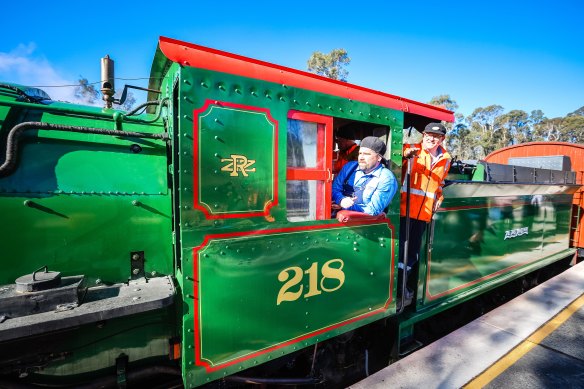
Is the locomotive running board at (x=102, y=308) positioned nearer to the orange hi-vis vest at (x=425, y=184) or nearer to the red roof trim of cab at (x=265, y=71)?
the red roof trim of cab at (x=265, y=71)

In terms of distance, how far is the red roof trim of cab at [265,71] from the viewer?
1.71 m

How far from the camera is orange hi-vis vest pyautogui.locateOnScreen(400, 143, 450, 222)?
2.85m

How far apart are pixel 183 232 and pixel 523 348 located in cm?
341

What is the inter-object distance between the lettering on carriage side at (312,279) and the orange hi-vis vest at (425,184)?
111cm

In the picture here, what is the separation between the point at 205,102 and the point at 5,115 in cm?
121

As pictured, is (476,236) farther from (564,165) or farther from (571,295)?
(564,165)

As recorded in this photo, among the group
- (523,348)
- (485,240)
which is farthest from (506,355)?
(485,240)

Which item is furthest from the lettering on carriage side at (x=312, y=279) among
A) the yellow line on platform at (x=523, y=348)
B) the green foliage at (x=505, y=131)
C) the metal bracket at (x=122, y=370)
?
the green foliage at (x=505, y=131)

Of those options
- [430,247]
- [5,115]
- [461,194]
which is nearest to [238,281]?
[5,115]

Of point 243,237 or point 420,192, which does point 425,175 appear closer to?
point 420,192

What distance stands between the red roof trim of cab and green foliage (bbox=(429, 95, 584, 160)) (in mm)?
46398

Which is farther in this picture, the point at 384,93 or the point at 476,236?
the point at 476,236

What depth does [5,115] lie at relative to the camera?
1757mm

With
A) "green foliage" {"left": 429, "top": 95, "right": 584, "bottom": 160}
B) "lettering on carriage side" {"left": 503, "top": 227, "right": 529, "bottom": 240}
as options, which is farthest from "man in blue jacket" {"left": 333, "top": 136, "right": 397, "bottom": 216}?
"green foliage" {"left": 429, "top": 95, "right": 584, "bottom": 160}
